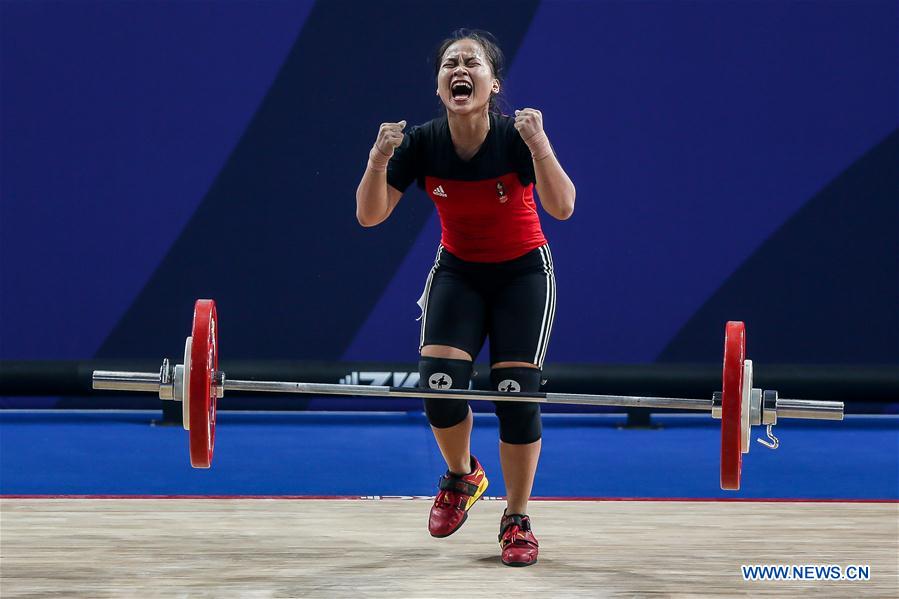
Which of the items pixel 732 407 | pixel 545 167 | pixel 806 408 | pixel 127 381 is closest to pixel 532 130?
pixel 545 167

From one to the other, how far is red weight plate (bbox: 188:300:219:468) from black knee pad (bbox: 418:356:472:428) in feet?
1.94

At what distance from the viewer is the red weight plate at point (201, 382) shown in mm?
2605

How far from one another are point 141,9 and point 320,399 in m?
2.21

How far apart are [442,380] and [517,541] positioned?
1.54 ft

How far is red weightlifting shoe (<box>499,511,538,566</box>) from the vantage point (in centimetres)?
299

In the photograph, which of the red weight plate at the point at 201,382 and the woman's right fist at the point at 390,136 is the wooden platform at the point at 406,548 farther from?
the woman's right fist at the point at 390,136

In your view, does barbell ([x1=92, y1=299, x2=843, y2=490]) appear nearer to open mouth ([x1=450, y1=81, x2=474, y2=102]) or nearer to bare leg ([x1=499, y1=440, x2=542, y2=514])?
bare leg ([x1=499, y1=440, x2=542, y2=514])

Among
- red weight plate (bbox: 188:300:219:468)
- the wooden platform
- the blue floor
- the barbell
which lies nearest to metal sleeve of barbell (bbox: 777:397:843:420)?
the barbell

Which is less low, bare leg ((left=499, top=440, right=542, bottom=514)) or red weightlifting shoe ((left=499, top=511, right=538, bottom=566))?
bare leg ((left=499, top=440, right=542, bottom=514))

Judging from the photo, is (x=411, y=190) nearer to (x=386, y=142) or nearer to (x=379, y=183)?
(x=379, y=183)

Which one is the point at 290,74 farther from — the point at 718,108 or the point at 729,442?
the point at 729,442

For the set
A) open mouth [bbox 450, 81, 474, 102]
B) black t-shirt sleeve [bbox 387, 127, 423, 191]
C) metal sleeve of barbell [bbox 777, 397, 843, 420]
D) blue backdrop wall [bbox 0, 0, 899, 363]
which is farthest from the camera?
blue backdrop wall [bbox 0, 0, 899, 363]

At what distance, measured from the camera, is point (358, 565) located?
9.77 ft

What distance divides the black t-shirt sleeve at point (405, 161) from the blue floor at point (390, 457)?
1490mm
